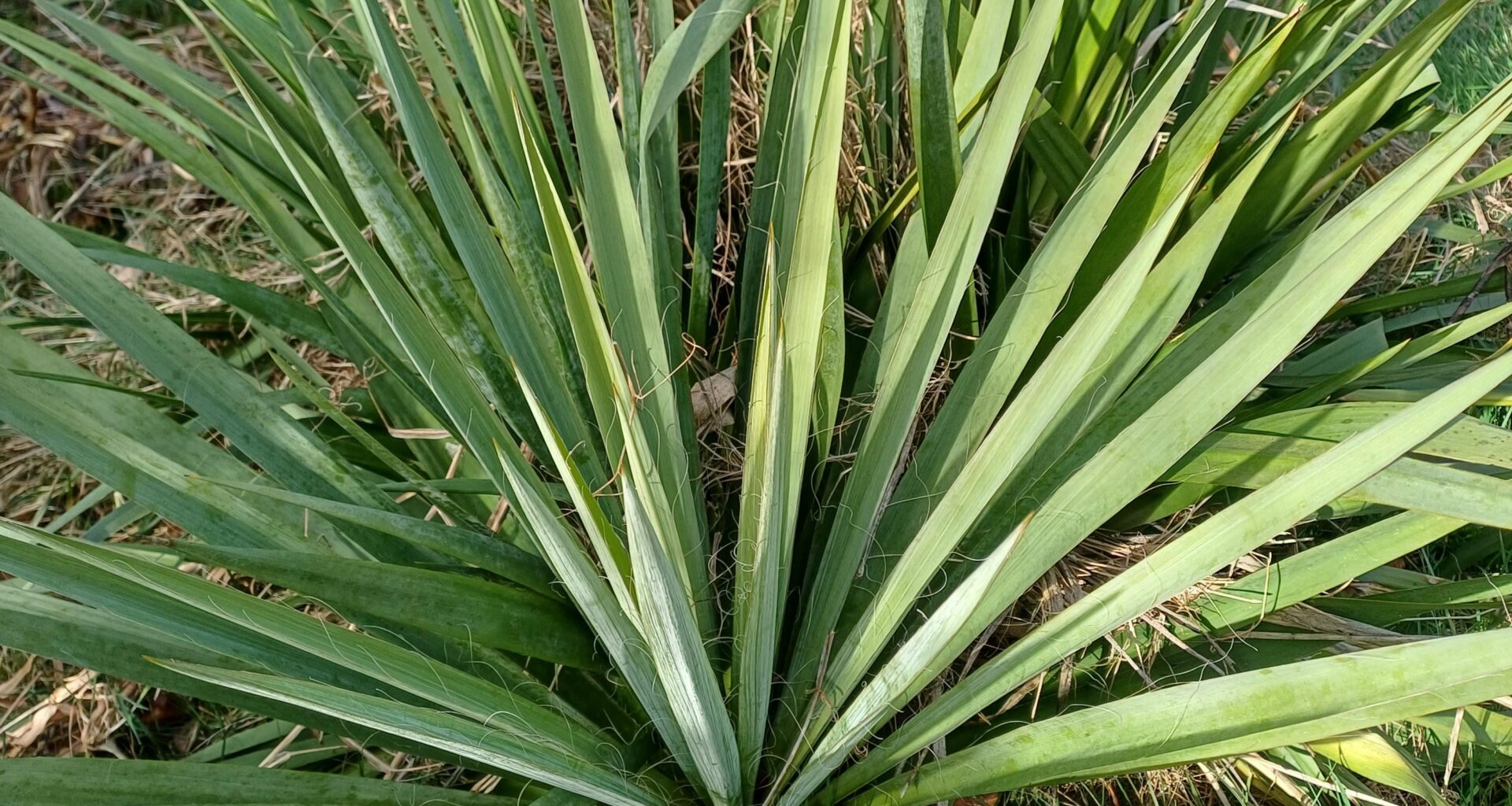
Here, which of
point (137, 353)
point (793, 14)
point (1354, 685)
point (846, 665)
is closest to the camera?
point (1354, 685)

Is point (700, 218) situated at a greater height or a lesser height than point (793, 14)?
lesser

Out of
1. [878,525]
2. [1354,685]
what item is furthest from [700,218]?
[1354,685]

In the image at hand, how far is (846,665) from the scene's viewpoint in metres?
0.90

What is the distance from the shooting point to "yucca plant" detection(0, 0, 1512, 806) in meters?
0.76

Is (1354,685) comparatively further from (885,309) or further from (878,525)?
(885,309)

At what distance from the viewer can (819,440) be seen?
3.42 feet

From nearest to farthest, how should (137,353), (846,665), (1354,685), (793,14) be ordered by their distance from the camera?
(1354,685), (846,665), (137,353), (793,14)

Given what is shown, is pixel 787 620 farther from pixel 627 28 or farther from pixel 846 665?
pixel 627 28

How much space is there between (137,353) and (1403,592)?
1.37m

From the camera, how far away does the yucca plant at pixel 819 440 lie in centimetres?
76

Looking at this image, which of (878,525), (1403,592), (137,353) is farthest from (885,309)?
(137,353)

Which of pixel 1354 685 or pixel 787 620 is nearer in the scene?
pixel 1354 685

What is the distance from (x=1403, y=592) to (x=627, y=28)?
1.09 metres

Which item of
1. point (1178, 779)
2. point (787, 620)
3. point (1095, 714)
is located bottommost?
point (1178, 779)
